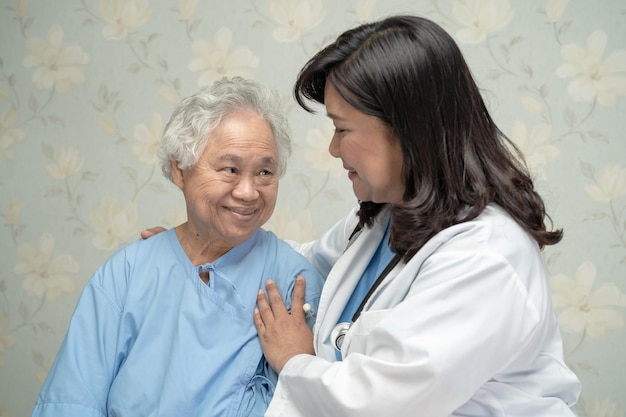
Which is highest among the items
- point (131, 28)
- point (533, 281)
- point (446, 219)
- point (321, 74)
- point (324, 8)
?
point (131, 28)

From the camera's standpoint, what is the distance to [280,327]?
63.6 inches

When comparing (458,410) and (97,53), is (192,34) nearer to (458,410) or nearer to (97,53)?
(97,53)

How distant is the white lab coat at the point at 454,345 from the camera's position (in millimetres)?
1239

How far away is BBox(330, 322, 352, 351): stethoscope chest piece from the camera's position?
1.53 metres

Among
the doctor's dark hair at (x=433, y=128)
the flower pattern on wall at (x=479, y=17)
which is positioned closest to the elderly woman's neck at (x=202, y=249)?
the doctor's dark hair at (x=433, y=128)

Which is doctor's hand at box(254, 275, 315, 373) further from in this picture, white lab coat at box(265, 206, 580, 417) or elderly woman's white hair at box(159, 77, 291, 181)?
elderly woman's white hair at box(159, 77, 291, 181)

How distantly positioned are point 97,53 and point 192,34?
0.41 m

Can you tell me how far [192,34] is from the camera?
2.65m

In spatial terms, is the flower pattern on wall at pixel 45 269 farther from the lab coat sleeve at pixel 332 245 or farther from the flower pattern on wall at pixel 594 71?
the flower pattern on wall at pixel 594 71

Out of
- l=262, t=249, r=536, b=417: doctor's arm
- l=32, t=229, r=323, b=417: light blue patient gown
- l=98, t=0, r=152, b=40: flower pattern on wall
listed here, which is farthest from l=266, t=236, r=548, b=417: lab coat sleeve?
l=98, t=0, r=152, b=40: flower pattern on wall

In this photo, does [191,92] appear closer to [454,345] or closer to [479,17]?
[479,17]

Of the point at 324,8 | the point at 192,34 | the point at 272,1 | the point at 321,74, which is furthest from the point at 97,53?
the point at 321,74

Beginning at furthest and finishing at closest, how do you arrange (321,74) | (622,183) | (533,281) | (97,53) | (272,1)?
1. (97,53)
2. (272,1)
3. (622,183)
4. (321,74)
5. (533,281)

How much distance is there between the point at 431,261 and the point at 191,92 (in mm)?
1610
